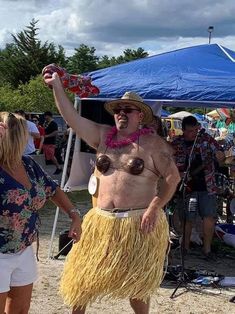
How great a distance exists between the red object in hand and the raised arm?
1.02ft

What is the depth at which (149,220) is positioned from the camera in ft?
12.0

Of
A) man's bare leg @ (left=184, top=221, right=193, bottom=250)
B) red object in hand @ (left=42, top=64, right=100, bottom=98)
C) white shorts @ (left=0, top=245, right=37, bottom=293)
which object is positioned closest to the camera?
white shorts @ (left=0, top=245, right=37, bottom=293)

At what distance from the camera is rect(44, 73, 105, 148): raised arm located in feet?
12.2

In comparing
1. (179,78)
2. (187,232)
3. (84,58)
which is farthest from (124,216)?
(84,58)

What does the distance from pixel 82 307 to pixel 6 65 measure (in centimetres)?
4509

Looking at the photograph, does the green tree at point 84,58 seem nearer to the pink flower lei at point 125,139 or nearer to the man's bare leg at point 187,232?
the man's bare leg at point 187,232

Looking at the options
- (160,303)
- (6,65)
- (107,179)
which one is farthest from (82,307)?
(6,65)

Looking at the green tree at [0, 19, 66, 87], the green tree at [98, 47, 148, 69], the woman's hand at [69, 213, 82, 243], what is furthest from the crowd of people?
the green tree at [98, 47, 148, 69]

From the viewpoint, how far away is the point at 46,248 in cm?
651

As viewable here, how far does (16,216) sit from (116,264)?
3.62ft

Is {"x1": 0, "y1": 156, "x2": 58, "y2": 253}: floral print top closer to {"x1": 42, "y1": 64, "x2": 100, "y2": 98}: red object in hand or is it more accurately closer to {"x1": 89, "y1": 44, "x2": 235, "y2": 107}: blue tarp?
{"x1": 42, "y1": 64, "x2": 100, "y2": 98}: red object in hand

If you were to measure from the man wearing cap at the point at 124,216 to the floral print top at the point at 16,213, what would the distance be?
2.98ft

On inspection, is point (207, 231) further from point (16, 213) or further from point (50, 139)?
point (50, 139)

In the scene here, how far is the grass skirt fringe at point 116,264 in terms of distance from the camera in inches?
143
